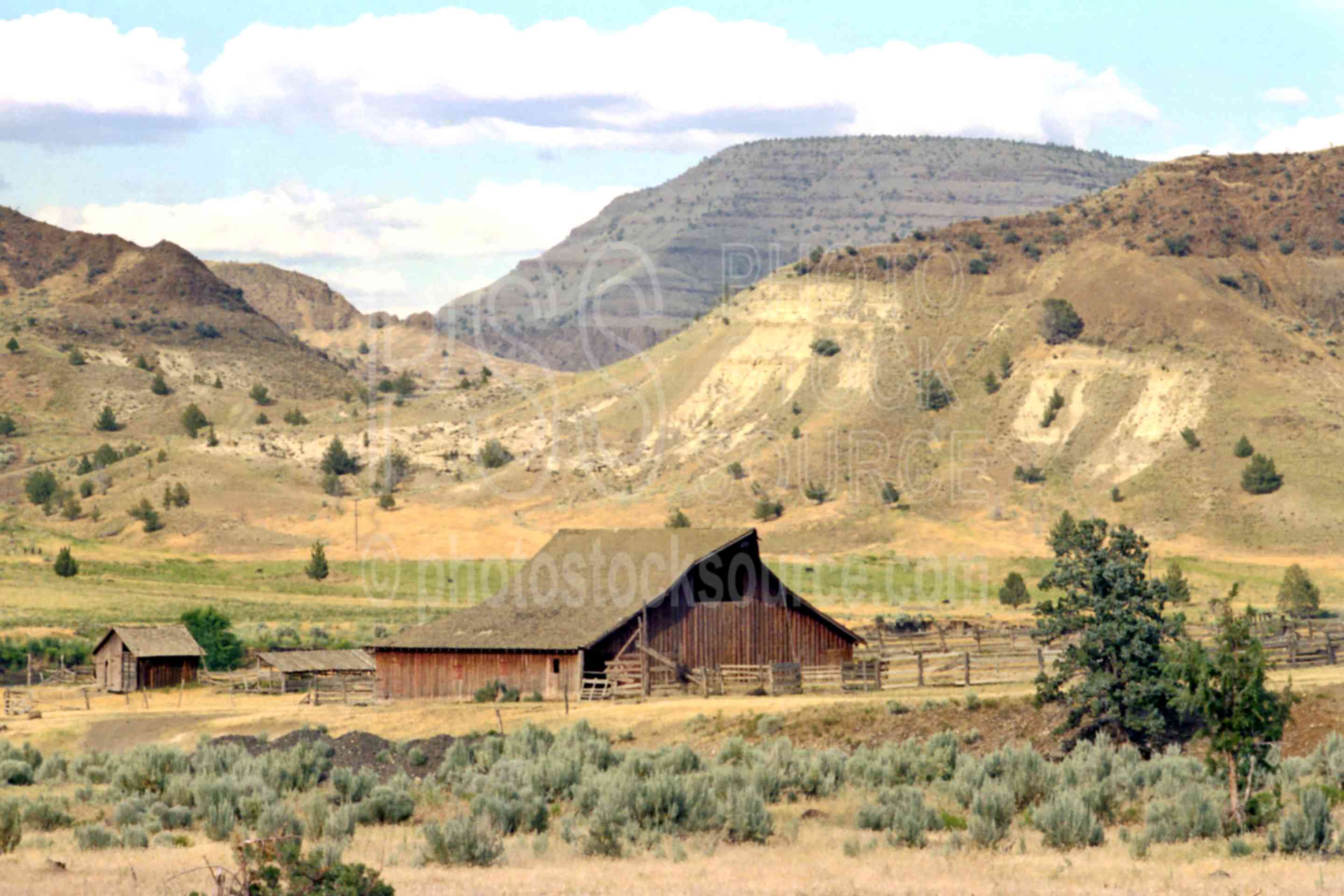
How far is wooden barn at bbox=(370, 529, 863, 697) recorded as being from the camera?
4538 centimetres

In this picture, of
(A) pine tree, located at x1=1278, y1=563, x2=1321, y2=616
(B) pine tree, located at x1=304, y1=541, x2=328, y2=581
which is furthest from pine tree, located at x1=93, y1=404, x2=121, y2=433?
(A) pine tree, located at x1=1278, y1=563, x2=1321, y2=616

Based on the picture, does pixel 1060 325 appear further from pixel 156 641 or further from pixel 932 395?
pixel 156 641

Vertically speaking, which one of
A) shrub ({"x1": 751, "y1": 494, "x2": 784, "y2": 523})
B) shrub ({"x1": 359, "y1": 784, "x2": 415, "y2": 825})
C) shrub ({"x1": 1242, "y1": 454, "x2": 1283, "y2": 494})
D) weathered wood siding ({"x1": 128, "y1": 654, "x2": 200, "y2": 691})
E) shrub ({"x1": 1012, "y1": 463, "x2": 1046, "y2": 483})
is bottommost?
shrub ({"x1": 359, "y1": 784, "x2": 415, "y2": 825})

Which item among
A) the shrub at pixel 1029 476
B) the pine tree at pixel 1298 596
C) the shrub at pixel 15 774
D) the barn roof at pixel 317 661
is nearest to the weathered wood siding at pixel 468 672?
the barn roof at pixel 317 661

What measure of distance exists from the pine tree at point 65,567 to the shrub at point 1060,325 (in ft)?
230

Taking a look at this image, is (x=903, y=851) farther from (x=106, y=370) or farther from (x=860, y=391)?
(x=106, y=370)

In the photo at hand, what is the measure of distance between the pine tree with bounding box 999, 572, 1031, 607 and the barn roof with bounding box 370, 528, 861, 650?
98.8 feet

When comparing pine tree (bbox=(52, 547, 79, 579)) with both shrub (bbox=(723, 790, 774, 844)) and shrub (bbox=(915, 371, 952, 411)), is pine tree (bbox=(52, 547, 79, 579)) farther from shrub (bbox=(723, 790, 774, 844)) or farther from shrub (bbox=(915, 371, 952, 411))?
shrub (bbox=(723, 790, 774, 844))

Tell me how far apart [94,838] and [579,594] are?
86.3 ft

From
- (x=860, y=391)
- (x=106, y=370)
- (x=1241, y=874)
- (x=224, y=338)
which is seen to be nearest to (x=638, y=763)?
(x=1241, y=874)

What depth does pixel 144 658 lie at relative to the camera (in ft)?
179

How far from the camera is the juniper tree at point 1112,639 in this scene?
31.4 meters

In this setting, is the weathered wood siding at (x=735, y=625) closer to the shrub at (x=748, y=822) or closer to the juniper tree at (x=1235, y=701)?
the shrub at (x=748, y=822)

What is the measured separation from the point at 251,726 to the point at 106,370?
107 metres
